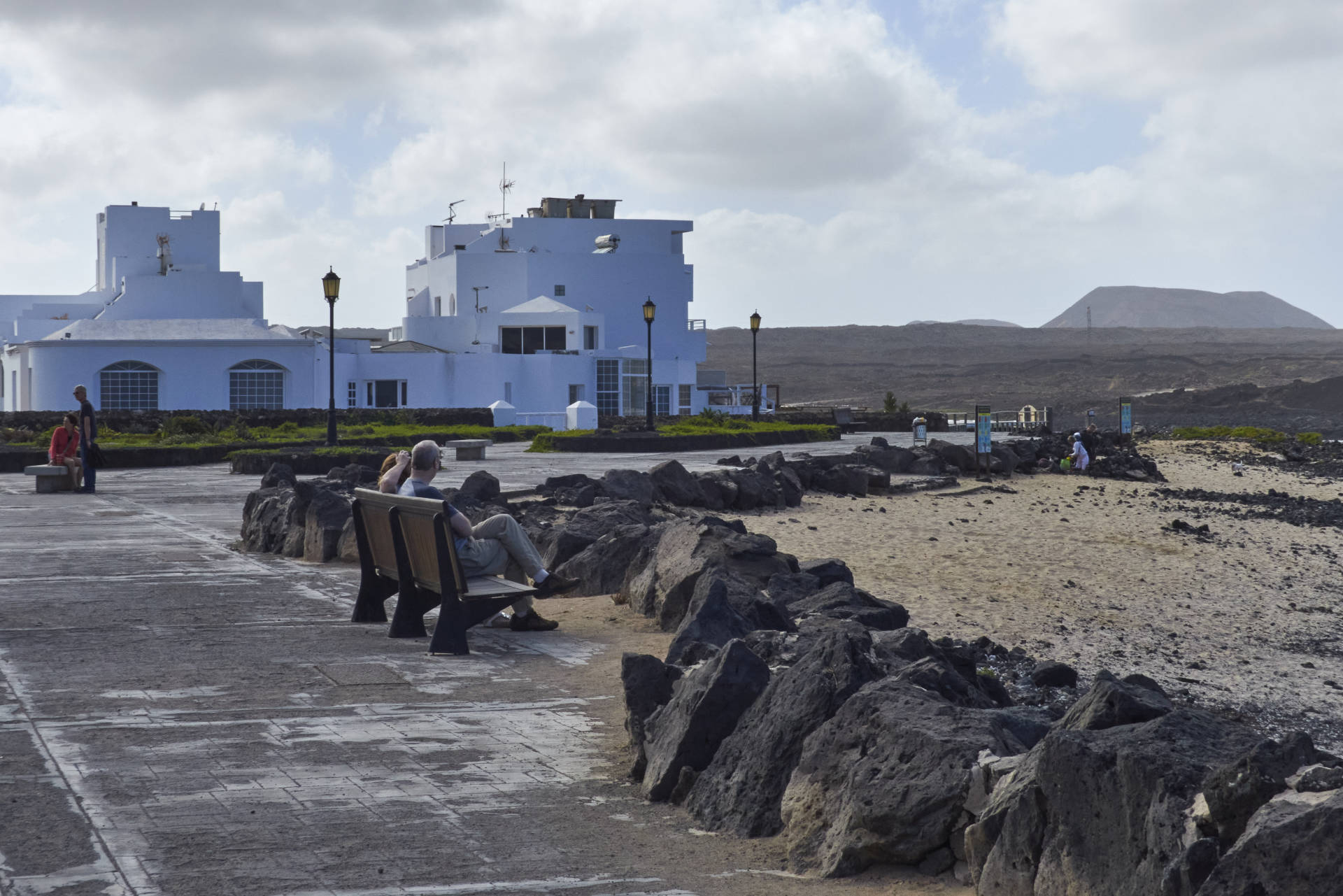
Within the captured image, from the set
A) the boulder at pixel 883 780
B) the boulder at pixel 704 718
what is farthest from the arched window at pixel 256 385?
the boulder at pixel 883 780

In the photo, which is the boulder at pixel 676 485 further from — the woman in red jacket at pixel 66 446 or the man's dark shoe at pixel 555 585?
the woman in red jacket at pixel 66 446

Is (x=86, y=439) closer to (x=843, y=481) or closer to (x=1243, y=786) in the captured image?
(x=843, y=481)

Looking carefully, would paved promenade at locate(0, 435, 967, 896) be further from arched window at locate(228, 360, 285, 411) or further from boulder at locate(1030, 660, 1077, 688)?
arched window at locate(228, 360, 285, 411)

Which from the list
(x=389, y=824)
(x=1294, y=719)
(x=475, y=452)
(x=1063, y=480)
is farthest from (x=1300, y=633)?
(x=475, y=452)

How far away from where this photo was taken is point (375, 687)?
6.98 m

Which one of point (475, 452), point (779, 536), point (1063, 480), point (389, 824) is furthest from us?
point (475, 452)

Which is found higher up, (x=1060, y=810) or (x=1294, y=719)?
(x=1060, y=810)

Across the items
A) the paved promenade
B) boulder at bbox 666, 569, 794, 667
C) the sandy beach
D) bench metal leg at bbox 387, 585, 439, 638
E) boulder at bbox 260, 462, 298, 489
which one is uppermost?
boulder at bbox 260, 462, 298, 489

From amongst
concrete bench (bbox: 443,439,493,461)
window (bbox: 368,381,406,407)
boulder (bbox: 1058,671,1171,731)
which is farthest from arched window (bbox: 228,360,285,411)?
boulder (bbox: 1058,671,1171,731)

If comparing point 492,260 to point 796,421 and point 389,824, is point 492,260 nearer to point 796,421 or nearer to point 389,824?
point 796,421

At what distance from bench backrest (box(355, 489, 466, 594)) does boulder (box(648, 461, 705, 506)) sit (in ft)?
32.2

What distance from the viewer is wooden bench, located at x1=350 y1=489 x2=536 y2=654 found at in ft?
26.0

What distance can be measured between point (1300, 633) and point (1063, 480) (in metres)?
17.8

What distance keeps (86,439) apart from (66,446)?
0.87 m
